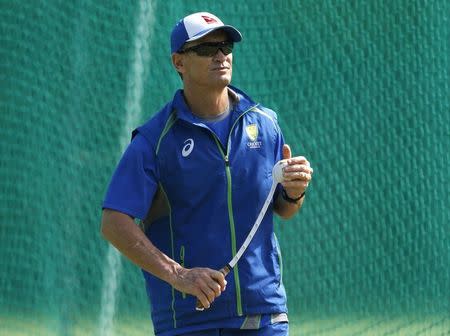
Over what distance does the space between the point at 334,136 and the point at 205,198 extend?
355 centimetres

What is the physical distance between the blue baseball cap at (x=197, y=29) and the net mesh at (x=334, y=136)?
8.70 feet

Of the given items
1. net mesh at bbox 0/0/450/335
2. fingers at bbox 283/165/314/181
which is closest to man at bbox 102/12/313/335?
fingers at bbox 283/165/314/181

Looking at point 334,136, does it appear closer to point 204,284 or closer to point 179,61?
point 179,61

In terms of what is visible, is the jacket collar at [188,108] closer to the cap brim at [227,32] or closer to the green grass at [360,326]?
the cap brim at [227,32]

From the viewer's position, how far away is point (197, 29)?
486 centimetres

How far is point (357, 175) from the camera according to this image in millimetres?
8109

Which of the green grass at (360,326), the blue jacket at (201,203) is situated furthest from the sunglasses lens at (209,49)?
the green grass at (360,326)

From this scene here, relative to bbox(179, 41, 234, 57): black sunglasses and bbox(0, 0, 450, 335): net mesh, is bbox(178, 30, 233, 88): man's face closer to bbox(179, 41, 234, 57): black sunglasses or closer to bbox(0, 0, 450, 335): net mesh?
bbox(179, 41, 234, 57): black sunglasses

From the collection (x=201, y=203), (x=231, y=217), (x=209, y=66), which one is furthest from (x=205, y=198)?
(x=209, y=66)

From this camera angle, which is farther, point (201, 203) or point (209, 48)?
point (209, 48)

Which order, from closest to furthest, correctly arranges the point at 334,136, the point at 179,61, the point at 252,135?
the point at 252,135, the point at 179,61, the point at 334,136

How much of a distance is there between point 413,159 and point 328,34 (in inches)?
40.8

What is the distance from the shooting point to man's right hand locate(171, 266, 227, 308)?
173 inches

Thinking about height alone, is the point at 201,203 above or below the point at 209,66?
below
